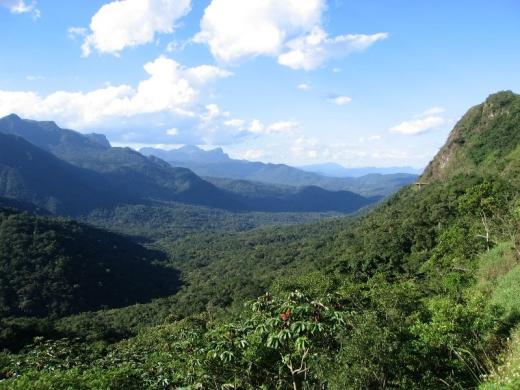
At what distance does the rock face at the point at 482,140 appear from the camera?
396 feet

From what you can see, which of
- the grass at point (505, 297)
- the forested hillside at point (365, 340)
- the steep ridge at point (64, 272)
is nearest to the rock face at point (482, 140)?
the forested hillside at point (365, 340)

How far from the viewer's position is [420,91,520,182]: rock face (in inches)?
4756

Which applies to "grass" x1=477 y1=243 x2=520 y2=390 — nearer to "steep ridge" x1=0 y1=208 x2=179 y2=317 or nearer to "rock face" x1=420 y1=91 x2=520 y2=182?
"rock face" x1=420 y1=91 x2=520 y2=182

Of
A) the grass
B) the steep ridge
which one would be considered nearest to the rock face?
the grass

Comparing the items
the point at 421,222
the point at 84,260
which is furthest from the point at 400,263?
the point at 84,260

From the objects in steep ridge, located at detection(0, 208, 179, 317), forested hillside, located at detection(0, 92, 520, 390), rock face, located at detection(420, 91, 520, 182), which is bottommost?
steep ridge, located at detection(0, 208, 179, 317)

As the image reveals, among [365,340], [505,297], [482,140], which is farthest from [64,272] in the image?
[482,140]

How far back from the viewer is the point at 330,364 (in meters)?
16.7

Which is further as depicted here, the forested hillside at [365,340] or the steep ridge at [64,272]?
the steep ridge at [64,272]

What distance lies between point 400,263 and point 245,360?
68.7 m

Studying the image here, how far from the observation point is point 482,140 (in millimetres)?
134625

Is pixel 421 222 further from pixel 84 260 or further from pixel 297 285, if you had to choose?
pixel 84 260

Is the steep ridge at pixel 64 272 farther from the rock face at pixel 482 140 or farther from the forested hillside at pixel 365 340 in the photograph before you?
the rock face at pixel 482 140

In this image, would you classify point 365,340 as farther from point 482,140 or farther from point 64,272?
point 482,140
